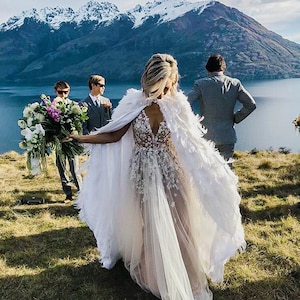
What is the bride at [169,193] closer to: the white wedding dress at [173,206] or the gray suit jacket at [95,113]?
the white wedding dress at [173,206]

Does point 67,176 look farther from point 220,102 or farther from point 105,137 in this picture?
point 105,137

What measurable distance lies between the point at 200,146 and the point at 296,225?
2.99 metres

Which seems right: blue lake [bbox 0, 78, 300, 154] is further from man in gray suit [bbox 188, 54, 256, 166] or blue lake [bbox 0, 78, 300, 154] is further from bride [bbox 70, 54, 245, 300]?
bride [bbox 70, 54, 245, 300]

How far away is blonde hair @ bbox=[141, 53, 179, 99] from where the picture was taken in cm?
353

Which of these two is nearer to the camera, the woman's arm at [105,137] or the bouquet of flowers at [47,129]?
the woman's arm at [105,137]

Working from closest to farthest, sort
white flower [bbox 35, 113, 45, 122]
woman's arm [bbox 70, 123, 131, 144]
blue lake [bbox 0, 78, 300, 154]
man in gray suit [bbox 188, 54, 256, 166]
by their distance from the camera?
woman's arm [bbox 70, 123, 131, 144] → white flower [bbox 35, 113, 45, 122] → man in gray suit [bbox 188, 54, 256, 166] → blue lake [bbox 0, 78, 300, 154]

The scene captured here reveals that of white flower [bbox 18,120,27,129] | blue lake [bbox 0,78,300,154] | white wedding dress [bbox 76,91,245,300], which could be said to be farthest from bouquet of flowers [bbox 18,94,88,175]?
blue lake [bbox 0,78,300,154]

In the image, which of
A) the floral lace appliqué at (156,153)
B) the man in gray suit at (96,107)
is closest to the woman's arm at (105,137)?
the floral lace appliqué at (156,153)

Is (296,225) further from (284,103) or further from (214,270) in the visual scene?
(284,103)

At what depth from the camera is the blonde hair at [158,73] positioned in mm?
3534

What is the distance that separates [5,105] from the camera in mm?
94688

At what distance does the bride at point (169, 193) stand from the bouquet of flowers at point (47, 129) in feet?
1.90

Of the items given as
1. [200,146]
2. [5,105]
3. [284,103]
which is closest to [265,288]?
[200,146]

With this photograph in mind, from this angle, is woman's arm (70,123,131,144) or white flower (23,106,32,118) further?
white flower (23,106,32,118)
